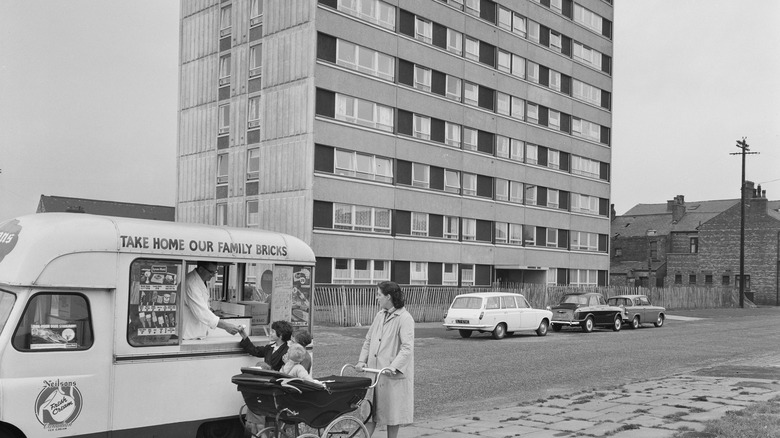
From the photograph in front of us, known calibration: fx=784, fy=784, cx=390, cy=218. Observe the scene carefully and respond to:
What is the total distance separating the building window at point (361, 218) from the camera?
38.3m

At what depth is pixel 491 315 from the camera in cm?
2709

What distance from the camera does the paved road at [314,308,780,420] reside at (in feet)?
45.0

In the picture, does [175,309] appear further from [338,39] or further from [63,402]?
[338,39]

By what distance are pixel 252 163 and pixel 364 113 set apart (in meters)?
6.33

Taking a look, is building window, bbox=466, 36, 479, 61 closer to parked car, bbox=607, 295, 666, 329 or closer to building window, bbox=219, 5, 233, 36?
building window, bbox=219, 5, 233, 36

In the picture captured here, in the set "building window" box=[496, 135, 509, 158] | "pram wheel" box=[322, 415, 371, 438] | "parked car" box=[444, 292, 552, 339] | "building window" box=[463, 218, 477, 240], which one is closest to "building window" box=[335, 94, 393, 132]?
"building window" box=[463, 218, 477, 240]

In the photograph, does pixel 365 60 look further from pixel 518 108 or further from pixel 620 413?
pixel 620 413

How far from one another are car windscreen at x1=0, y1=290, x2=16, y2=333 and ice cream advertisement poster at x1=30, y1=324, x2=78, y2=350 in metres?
0.23

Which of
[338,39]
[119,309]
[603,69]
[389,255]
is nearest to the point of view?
[119,309]

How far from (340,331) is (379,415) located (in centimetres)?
2213

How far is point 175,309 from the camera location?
7.93 meters

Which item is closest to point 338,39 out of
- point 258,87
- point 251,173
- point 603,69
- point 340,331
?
point 258,87

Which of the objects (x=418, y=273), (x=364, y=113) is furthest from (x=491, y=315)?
(x=364, y=113)

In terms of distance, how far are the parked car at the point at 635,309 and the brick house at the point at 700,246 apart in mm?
48002
